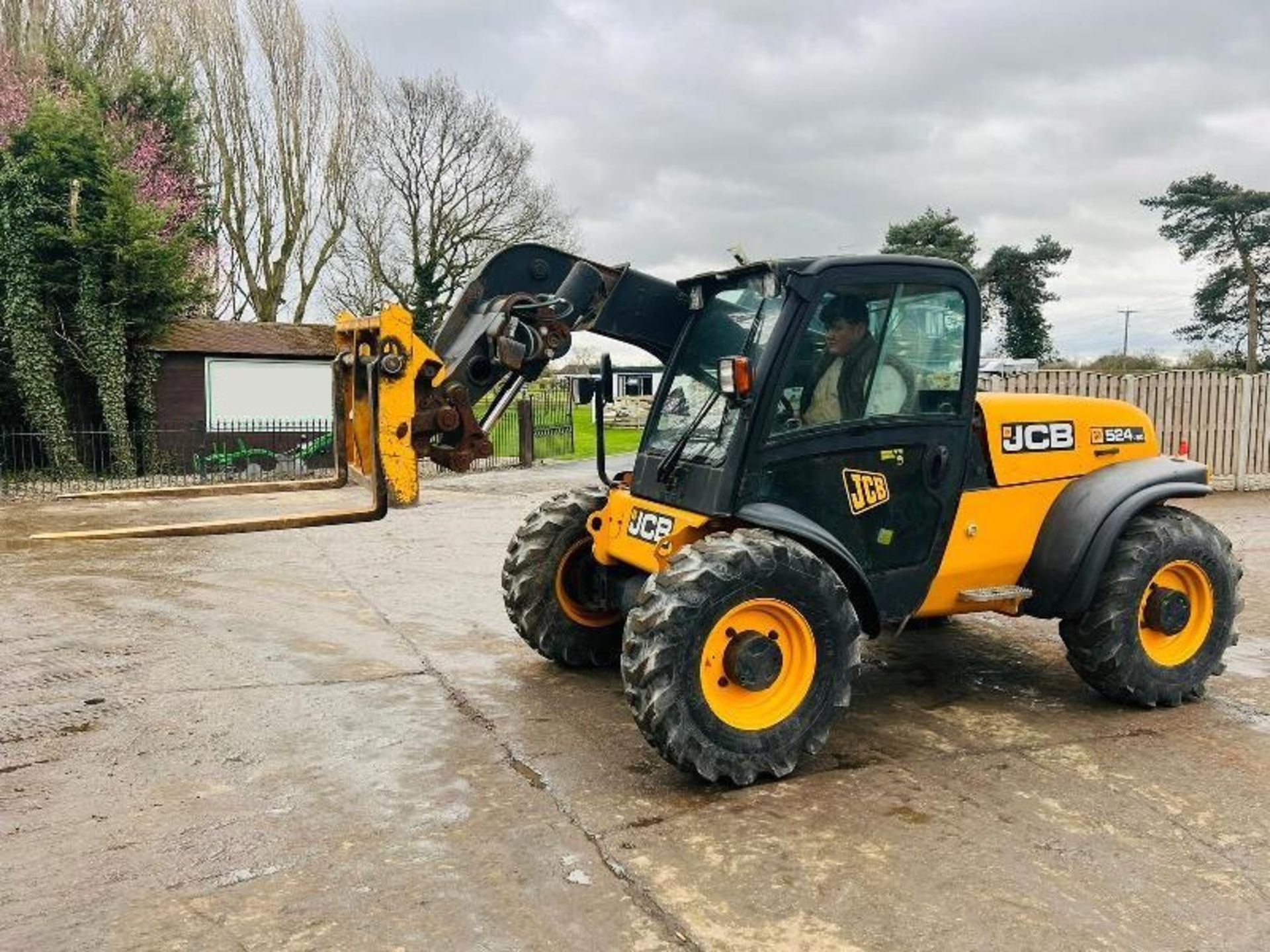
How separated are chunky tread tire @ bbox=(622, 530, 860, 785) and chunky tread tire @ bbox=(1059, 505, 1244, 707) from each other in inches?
60.4

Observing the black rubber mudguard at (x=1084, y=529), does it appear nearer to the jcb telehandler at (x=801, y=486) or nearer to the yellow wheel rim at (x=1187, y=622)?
the jcb telehandler at (x=801, y=486)

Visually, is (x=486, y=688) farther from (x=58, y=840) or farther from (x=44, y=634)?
(x=44, y=634)

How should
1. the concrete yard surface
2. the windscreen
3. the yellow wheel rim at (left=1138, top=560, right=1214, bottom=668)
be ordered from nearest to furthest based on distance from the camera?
the concrete yard surface, the windscreen, the yellow wheel rim at (left=1138, top=560, right=1214, bottom=668)

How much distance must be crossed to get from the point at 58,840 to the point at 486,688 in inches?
90.5

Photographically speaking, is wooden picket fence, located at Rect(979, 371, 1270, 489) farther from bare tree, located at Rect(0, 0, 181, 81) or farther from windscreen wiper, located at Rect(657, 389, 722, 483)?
bare tree, located at Rect(0, 0, 181, 81)

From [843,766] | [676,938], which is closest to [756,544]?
[843,766]

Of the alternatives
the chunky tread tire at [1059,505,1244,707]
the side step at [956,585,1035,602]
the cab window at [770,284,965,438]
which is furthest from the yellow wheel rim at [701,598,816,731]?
the chunky tread tire at [1059,505,1244,707]

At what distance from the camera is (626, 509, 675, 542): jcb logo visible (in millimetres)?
4676

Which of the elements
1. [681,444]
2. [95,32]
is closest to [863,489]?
[681,444]

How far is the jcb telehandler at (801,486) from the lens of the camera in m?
4.16

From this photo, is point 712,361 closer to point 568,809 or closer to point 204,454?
point 568,809

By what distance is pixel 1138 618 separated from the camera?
504 cm

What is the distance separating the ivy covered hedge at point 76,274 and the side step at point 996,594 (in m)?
18.4

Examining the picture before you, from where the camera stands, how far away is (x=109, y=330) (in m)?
19.5
